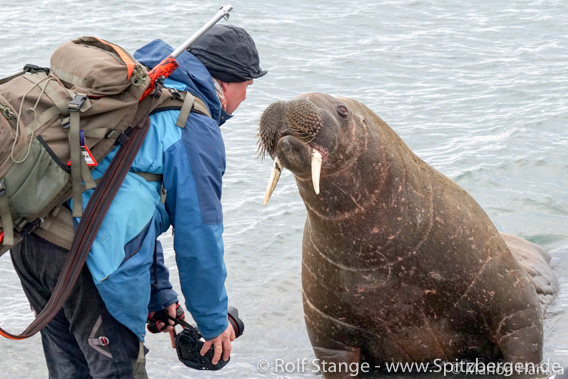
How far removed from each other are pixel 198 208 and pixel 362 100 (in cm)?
940

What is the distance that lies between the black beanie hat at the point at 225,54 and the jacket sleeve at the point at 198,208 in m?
0.56

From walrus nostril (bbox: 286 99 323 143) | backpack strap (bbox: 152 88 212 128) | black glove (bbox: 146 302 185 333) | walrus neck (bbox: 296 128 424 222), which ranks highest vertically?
backpack strap (bbox: 152 88 212 128)

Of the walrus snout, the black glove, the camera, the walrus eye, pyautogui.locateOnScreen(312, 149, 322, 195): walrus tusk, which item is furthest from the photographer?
the black glove

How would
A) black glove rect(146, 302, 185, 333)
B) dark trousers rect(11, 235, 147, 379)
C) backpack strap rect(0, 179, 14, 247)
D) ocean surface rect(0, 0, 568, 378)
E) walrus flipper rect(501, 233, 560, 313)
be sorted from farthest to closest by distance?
ocean surface rect(0, 0, 568, 378) < walrus flipper rect(501, 233, 560, 313) < black glove rect(146, 302, 185, 333) < dark trousers rect(11, 235, 147, 379) < backpack strap rect(0, 179, 14, 247)

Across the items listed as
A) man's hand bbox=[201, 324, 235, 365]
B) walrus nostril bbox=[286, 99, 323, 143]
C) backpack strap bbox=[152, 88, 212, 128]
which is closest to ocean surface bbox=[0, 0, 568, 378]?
man's hand bbox=[201, 324, 235, 365]

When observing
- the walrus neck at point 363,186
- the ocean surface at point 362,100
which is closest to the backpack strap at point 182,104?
the walrus neck at point 363,186

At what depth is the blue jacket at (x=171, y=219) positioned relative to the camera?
404cm

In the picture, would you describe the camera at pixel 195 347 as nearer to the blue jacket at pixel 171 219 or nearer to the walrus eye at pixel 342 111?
the blue jacket at pixel 171 219

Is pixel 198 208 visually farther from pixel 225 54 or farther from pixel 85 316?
pixel 225 54

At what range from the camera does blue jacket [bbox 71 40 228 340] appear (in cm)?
404

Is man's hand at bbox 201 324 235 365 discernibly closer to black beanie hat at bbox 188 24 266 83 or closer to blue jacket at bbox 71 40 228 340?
blue jacket at bbox 71 40 228 340

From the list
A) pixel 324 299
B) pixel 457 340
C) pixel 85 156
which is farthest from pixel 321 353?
pixel 85 156

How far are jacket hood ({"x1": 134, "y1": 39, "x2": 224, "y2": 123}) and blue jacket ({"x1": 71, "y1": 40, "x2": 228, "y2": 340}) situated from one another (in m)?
0.27

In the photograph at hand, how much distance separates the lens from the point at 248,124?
1209 centimetres
